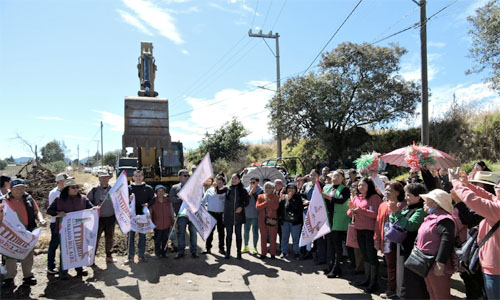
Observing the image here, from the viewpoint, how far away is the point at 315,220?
6.03 metres

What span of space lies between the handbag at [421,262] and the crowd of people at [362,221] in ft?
0.04

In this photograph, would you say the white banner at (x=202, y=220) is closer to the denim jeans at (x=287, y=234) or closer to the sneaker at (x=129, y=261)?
the sneaker at (x=129, y=261)

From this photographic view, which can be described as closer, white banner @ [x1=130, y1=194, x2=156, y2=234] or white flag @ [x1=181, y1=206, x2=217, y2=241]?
white banner @ [x1=130, y1=194, x2=156, y2=234]

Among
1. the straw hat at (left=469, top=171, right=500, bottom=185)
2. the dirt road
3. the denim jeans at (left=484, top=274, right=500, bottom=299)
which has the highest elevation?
the straw hat at (left=469, top=171, right=500, bottom=185)

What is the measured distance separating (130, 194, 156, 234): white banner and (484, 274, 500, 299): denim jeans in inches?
214

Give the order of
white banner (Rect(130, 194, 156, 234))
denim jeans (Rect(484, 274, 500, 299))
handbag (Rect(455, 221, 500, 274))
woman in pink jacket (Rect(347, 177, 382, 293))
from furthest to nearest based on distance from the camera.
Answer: white banner (Rect(130, 194, 156, 234))
woman in pink jacket (Rect(347, 177, 382, 293))
handbag (Rect(455, 221, 500, 274))
denim jeans (Rect(484, 274, 500, 299))

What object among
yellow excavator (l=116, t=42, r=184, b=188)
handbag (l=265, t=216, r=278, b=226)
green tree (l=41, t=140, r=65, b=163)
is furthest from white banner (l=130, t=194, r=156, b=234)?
green tree (l=41, t=140, r=65, b=163)

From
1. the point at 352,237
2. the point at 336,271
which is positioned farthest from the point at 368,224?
the point at 336,271

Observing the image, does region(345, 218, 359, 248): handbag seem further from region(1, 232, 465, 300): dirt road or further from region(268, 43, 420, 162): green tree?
region(268, 43, 420, 162): green tree

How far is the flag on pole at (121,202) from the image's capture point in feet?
20.1

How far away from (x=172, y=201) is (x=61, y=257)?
2.32 m

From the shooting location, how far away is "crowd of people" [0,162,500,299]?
354 centimetres

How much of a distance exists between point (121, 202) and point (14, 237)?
5.53 ft

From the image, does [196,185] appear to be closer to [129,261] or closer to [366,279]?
[129,261]
